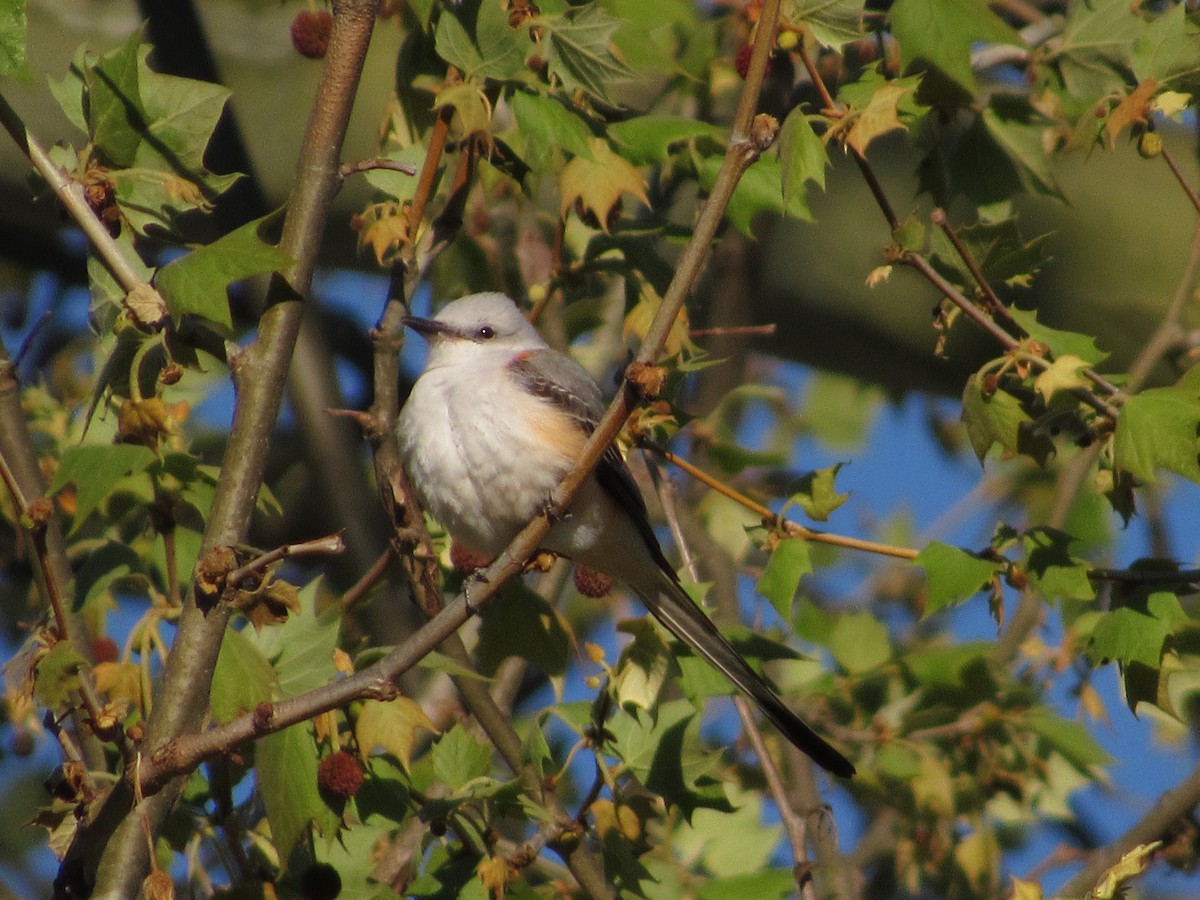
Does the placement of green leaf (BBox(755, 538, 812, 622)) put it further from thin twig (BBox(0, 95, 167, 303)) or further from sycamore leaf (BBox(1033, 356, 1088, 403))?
thin twig (BBox(0, 95, 167, 303))

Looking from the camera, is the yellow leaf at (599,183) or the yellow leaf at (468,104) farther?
the yellow leaf at (599,183)

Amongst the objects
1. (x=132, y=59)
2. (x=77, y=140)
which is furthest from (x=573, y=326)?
(x=77, y=140)

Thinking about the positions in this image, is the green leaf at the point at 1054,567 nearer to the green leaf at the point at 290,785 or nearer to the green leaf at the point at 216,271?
the green leaf at the point at 290,785

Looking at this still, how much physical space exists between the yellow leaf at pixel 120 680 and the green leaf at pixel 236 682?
0.40 m

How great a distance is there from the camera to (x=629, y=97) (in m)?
6.09

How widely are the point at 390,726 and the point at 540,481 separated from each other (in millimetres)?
984

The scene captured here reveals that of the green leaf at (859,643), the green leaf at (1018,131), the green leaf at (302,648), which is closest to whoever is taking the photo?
the green leaf at (302,648)

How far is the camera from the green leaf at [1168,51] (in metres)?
3.47

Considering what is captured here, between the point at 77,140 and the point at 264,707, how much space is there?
3893 millimetres

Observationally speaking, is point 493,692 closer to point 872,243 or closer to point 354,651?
point 354,651

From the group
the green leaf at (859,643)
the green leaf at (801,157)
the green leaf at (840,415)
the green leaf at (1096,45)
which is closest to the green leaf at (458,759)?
the green leaf at (801,157)

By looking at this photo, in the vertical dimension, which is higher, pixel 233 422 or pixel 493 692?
pixel 233 422

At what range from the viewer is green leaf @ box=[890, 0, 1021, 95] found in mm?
3535

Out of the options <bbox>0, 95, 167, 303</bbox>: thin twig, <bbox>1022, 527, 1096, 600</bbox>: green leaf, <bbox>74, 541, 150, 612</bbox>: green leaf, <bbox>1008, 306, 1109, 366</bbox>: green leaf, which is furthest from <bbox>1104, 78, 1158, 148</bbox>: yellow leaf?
<bbox>74, 541, 150, 612</bbox>: green leaf
